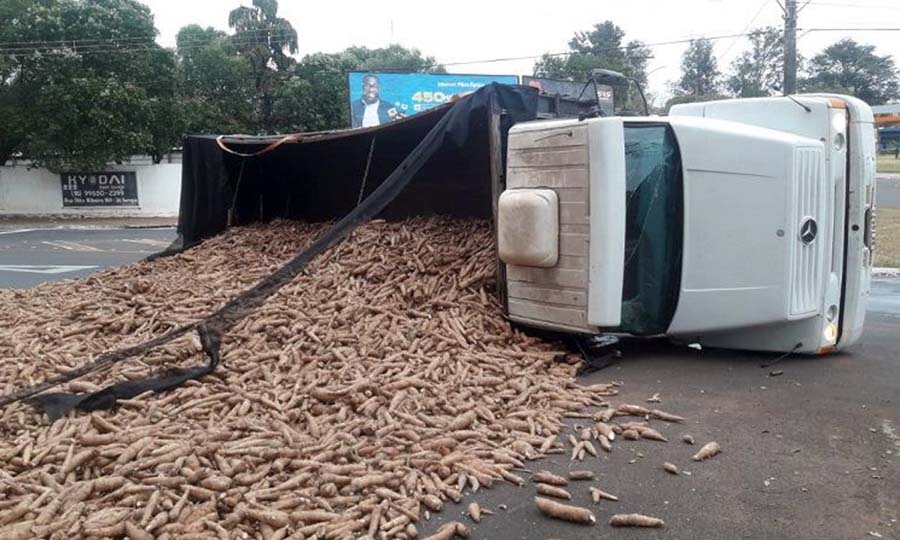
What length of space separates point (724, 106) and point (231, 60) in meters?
29.3

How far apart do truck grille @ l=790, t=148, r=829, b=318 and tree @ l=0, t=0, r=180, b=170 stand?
2575 centimetres

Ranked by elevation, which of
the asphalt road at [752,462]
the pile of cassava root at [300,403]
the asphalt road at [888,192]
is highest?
the asphalt road at [888,192]

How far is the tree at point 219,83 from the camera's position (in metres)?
31.8

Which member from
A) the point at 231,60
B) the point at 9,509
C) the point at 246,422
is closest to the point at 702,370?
the point at 246,422

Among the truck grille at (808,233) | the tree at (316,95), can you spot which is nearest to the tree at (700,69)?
the tree at (316,95)

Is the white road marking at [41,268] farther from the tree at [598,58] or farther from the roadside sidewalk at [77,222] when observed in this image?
the tree at [598,58]

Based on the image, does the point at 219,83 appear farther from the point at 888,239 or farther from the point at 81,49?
the point at 888,239

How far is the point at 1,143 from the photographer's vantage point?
96.5 ft

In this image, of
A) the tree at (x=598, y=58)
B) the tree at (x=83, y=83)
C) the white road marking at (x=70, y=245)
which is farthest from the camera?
the tree at (x=598, y=58)

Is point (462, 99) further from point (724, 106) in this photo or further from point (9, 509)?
point (9, 509)

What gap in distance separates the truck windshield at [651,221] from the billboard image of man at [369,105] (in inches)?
891

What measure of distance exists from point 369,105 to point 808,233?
23.5m

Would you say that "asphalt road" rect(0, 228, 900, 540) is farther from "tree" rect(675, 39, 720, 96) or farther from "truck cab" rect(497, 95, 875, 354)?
"tree" rect(675, 39, 720, 96)

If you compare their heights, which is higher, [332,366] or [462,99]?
[462,99]
